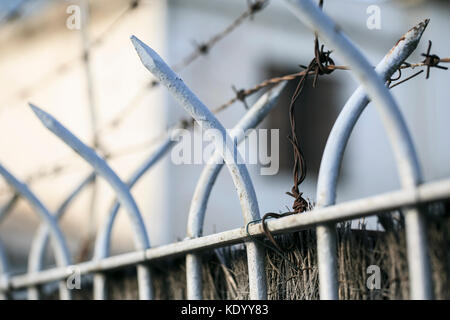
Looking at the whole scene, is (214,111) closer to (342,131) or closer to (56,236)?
(56,236)

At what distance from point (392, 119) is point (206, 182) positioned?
0.72 metres

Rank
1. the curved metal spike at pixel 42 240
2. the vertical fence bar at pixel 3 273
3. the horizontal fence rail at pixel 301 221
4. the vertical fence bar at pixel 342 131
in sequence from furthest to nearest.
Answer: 1. the vertical fence bar at pixel 3 273
2. the curved metal spike at pixel 42 240
3. the vertical fence bar at pixel 342 131
4. the horizontal fence rail at pixel 301 221

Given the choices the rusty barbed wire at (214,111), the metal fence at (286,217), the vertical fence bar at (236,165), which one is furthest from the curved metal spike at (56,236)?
the vertical fence bar at (236,165)

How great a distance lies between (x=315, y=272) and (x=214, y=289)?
435mm

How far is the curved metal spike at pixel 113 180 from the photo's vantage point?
1.89 m

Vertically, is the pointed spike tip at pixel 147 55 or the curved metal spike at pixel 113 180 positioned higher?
the pointed spike tip at pixel 147 55

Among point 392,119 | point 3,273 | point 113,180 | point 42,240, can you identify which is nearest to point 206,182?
point 113,180

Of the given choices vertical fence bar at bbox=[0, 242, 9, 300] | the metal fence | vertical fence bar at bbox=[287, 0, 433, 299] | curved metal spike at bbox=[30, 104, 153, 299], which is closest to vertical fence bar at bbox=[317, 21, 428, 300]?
the metal fence

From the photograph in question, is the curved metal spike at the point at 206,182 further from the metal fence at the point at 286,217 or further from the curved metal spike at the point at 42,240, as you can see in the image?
the curved metal spike at the point at 42,240

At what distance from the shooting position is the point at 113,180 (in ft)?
6.53

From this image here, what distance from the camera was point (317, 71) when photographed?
5.16ft

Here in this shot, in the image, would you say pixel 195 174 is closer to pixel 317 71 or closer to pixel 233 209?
pixel 233 209

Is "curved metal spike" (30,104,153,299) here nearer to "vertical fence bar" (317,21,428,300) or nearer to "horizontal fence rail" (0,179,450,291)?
"horizontal fence rail" (0,179,450,291)
